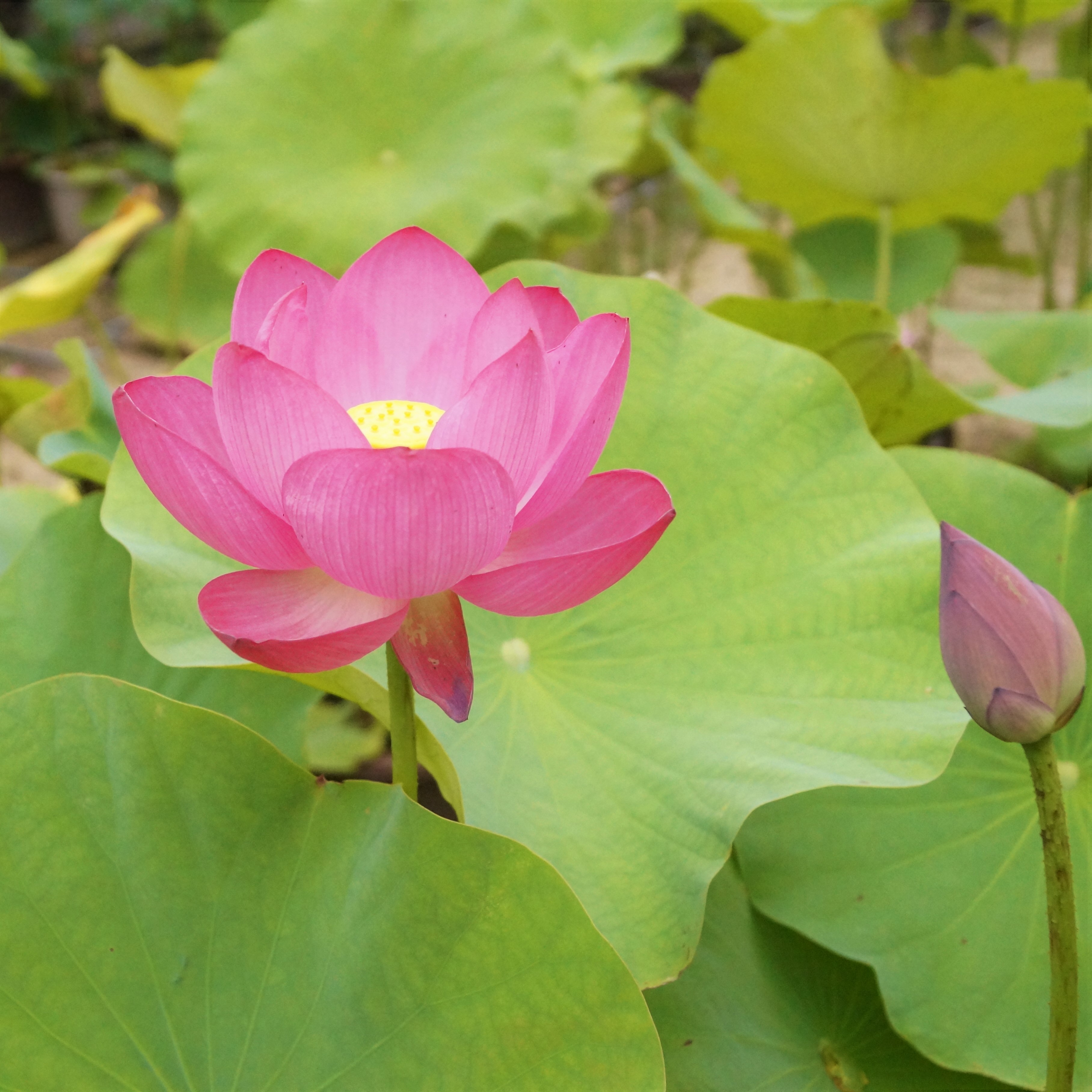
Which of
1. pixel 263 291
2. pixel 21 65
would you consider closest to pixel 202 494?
pixel 263 291

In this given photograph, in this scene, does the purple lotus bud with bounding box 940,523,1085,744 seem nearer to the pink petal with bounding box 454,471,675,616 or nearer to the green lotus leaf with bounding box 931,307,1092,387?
the pink petal with bounding box 454,471,675,616

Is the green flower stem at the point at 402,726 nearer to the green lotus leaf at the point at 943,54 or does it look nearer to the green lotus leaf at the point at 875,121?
Result: the green lotus leaf at the point at 875,121

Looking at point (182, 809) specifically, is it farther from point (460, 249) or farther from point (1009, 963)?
point (460, 249)

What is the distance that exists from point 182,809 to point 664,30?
191cm

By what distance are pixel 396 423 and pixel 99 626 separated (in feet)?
0.98

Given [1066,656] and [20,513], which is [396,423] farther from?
[20,513]

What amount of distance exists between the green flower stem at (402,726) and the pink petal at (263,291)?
0.17 meters

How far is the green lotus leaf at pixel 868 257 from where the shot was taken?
1740 millimetres

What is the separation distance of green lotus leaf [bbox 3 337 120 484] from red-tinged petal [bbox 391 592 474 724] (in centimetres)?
44

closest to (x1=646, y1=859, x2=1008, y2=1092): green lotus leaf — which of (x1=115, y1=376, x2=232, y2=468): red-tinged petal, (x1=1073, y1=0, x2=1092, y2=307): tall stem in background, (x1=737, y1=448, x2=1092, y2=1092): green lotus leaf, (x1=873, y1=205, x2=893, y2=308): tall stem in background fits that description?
(x1=737, y1=448, x2=1092, y2=1092): green lotus leaf

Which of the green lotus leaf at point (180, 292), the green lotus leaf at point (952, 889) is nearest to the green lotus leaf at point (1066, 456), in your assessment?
the green lotus leaf at point (952, 889)

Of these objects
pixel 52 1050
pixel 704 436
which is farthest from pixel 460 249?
pixel 52 1050

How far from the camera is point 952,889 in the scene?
2.08 feet

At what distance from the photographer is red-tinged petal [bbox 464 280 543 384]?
0.48m
